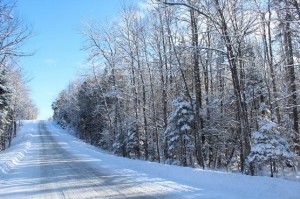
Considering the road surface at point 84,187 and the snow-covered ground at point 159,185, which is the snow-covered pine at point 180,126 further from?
the road surface at point 84,187

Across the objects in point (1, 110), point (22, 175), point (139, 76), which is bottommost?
point (22, 175)

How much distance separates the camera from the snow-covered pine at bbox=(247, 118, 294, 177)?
17.4 meters

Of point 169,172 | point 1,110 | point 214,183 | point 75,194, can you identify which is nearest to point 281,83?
point 169,172

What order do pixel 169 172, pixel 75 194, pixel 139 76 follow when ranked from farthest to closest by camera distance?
pixel 139 76, pixel 169 172, pixel 75 194

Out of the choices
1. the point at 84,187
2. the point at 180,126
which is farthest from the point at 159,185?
the point at 180,126

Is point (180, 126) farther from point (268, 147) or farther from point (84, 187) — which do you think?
point (84, 187)

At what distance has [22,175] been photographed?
15.2 m

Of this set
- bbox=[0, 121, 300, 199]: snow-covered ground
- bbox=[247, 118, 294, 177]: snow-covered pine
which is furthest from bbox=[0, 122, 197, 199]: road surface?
bbox=[247, 118, 294, 177]: snow-covered pine

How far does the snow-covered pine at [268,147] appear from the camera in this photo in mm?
17375

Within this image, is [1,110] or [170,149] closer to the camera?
[170,149]

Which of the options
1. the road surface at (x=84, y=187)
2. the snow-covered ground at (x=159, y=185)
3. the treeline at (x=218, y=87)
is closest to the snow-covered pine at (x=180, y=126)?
the treeline at (x=218, y=87)

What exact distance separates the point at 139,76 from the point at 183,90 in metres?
4.50

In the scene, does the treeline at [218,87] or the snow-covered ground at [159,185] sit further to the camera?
the treeline at [218,87]

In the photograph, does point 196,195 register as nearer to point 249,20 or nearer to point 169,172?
point 169,172
